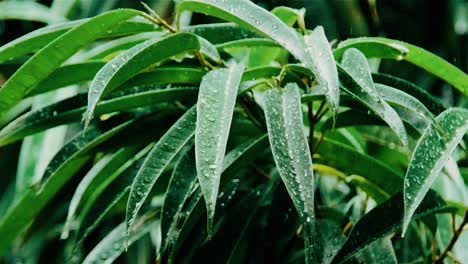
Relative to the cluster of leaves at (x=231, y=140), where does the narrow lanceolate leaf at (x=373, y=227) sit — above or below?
below

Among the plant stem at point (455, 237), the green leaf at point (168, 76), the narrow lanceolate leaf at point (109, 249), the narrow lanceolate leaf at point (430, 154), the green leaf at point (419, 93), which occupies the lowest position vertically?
the plant stem at point (455, 237)

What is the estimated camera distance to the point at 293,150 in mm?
592

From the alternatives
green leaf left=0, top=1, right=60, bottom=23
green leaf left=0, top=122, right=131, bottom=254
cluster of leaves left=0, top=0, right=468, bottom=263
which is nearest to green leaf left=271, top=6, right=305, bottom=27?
cluster of leaves left=0, top=0, right=468, bottom=263

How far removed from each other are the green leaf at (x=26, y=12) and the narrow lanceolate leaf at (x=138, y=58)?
60cm

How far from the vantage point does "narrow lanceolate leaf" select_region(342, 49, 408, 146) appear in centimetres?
61

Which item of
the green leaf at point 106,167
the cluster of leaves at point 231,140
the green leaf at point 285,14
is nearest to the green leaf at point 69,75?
Answer: the cluster of leaves at point 231,140

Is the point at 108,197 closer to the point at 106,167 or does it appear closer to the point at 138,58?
the point at 106,167

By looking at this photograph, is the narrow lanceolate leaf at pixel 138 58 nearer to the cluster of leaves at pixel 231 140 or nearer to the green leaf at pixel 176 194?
the cluster of leaves at pixel 231 140

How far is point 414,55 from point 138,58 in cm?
29

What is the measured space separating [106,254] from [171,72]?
0.22 metres

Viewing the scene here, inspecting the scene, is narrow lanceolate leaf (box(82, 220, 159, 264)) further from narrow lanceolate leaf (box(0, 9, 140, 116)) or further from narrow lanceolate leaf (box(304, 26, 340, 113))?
narrow lanceolate leaf (box(304, 26, 340, 113))

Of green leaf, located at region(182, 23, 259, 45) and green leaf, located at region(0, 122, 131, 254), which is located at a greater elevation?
green leaf, located at region(182, 23, 259, 45)

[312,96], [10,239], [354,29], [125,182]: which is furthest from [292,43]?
[354,29]

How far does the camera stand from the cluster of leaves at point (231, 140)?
611 millimetres
